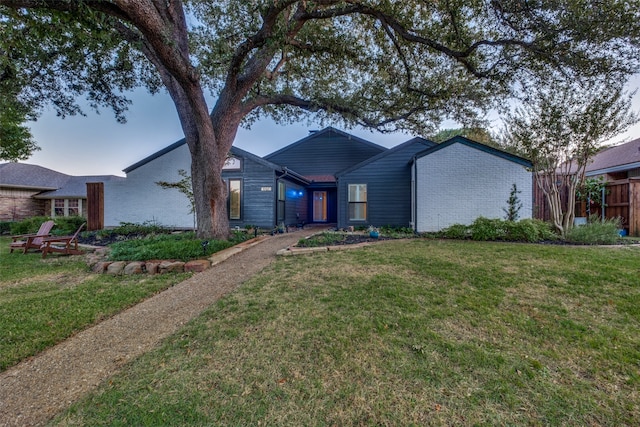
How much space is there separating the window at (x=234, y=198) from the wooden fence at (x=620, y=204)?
11.9 meters

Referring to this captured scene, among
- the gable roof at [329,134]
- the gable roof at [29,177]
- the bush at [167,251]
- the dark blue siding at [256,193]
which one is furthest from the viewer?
the gable roof at [29,177]

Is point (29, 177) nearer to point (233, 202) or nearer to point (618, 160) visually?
point (233, 202)

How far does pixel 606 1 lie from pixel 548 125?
3.39m

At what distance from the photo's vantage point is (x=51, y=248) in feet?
23.3

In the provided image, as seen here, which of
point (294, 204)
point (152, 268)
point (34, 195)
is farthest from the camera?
point (34, 195)

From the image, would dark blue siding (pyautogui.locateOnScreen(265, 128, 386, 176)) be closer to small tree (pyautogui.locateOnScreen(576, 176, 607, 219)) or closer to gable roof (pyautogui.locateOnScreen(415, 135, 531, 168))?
gable roof (pyautogui.locateOnScreen(415, 135, 531, 168))

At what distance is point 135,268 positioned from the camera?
5242 mm

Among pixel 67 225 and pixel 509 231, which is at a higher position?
pixel 509 231

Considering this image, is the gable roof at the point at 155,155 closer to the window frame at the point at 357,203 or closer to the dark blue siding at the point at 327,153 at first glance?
the dark blue siding at the point at 327,153

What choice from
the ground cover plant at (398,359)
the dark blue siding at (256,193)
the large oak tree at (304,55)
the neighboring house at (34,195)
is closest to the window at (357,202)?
the large oak tree at (304,55)

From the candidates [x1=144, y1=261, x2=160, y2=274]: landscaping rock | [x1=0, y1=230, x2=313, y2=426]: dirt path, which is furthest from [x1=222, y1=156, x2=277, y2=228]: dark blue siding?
[x1=0, y1=230, x2=313, y2=426]: dirt path

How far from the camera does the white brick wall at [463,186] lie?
30.1ft

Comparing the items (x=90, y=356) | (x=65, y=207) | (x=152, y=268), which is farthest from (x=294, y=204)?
(x=65, y=207)

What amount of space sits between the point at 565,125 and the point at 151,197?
52.7ft
